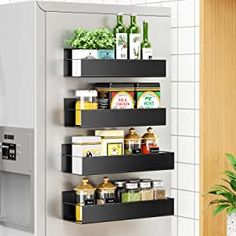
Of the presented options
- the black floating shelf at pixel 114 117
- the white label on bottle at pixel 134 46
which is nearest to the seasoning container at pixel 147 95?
the black floating shelf at pixel 114 117

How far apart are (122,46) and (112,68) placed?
0.11 m

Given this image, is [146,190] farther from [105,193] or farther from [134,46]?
[134,46]

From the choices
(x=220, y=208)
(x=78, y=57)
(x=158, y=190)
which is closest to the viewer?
(x=220, y=208)

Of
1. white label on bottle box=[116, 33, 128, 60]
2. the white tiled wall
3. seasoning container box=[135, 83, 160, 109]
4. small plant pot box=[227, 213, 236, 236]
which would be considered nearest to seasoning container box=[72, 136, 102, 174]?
seasoning container box=[135, 83, 160, 109]

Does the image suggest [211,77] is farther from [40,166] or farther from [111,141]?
[40,166]

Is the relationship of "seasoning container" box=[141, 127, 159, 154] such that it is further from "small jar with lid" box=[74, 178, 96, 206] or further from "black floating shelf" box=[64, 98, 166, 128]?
A: "small jar with lid" box=[74, 178, 96, 206]

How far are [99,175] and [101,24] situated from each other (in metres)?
0.70

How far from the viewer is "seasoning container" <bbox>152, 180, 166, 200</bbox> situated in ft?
11.7

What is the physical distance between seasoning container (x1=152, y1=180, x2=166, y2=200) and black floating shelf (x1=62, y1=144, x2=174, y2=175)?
76 mm

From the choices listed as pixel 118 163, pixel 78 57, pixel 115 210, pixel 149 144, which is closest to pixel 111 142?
pixel 118 163

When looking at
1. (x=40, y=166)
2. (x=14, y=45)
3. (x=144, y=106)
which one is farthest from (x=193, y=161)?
(x=14, y=45)

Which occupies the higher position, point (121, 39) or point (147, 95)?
point (121, 39)

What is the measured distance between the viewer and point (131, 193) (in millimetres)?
3504

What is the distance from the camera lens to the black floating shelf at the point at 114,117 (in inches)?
132
